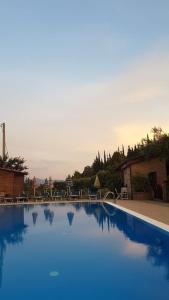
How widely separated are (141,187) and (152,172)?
4.35ft

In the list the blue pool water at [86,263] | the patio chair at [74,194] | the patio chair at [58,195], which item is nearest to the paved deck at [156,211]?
the blue pool water at [86,263]

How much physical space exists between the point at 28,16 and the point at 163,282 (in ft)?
38.7

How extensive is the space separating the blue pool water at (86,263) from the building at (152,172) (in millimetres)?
8207

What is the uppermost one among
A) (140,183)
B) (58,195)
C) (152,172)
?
(152,172)

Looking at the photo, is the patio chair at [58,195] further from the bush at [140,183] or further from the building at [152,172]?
the bush at [140,183]

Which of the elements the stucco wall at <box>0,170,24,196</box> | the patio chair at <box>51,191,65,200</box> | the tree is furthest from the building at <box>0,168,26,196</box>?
the tree

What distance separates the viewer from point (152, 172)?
880 inches

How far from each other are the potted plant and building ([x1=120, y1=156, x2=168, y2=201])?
0.30 meters

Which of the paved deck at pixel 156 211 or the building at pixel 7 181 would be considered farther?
the building at pixel 7 181

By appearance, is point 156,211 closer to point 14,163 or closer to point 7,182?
point 7,182

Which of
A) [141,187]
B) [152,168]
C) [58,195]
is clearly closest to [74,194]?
[58,195]

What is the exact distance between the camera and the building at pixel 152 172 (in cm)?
1977

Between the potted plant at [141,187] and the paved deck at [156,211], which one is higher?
the potted plant at [141,187]

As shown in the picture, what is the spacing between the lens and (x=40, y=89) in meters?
17.8
